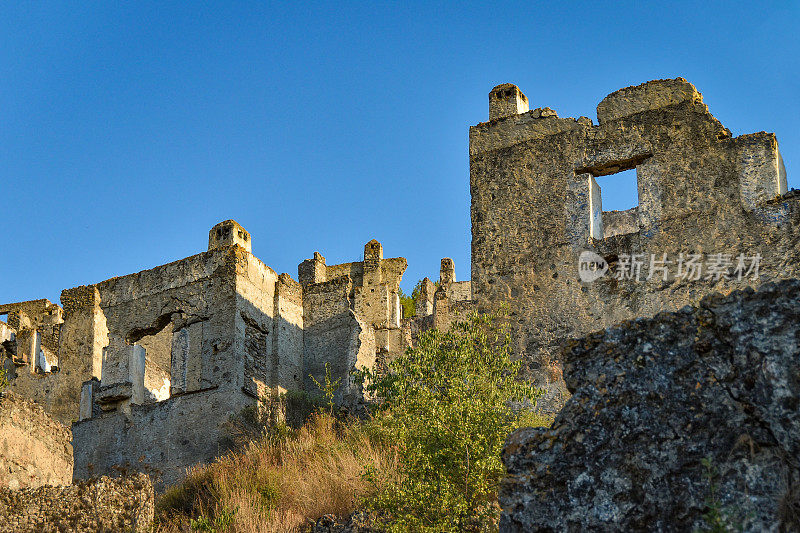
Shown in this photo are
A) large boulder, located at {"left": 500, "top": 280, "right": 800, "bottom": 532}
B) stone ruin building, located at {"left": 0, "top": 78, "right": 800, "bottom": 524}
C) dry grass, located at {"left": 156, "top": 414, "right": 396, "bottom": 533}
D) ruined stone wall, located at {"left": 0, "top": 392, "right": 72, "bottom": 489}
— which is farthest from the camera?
stone ruin building, located at {"left": 0, "top": 78, "right": 800, "bottom": 524}

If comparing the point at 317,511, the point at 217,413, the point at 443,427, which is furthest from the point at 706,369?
the point at 217,413

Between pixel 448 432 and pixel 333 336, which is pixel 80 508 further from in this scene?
pixel 333 336

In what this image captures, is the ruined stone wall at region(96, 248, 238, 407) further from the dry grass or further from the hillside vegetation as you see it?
the hillside vegetation

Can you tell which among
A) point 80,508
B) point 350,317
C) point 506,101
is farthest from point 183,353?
point 80,508

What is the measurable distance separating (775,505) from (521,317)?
31.5 ft

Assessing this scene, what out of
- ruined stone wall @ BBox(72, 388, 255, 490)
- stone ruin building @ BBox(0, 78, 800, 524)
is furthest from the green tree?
ruined stone wall @ BBox(72, 388, 255, 490)

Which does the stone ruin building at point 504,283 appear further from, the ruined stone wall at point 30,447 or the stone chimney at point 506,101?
the ruined stone wall at point 30,447

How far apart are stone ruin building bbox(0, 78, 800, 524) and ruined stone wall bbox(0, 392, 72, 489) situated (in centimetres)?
649

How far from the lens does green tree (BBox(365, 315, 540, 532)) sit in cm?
1033

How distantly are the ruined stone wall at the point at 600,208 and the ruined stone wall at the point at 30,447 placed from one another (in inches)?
258

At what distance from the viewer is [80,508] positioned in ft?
34.3

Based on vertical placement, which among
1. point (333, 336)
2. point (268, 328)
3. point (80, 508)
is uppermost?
point (268, 328)

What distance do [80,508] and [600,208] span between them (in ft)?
30.5

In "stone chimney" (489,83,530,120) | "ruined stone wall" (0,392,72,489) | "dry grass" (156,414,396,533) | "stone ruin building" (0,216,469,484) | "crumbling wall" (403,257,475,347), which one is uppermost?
"stone chimney" (489,83,530,120)
